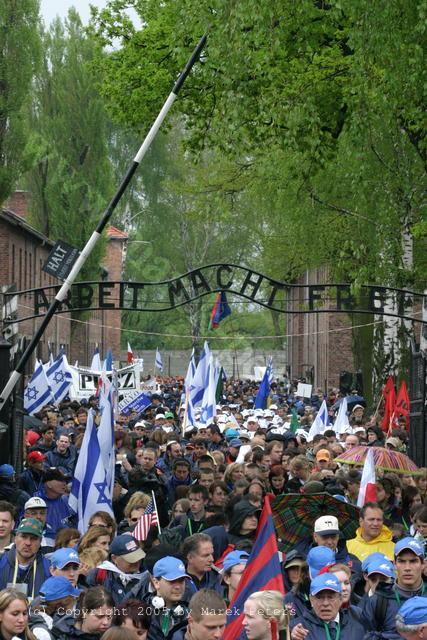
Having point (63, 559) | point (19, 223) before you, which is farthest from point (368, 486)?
point (19, 223)

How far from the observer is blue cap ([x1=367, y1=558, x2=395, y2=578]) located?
8367mm

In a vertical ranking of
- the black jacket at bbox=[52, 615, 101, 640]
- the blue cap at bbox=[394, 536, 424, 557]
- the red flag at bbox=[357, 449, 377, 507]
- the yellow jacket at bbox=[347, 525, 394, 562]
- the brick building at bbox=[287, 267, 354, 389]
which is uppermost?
the brick building at bbox=[287, 267, 354, 389]

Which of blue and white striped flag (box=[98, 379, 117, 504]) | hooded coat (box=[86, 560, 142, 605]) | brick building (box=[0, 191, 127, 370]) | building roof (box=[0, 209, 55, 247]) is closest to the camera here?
hooded coat (box=[86, 560, 142, 605])

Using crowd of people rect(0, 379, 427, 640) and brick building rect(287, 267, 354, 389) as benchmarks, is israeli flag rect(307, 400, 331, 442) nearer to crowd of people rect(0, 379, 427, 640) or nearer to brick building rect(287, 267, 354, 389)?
crowd of people rect(0, 379, 427, 640)

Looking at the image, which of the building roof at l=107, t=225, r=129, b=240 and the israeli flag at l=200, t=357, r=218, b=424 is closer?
the israeli flag at l=200, t=357, r=218, b=424

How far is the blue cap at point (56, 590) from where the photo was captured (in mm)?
7992

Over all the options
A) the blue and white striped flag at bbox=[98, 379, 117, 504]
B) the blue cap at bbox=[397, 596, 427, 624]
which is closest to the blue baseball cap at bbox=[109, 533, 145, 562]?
the blue cap at bbox=[397, 596, 427, 624]

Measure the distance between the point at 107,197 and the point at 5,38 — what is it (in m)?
21.2

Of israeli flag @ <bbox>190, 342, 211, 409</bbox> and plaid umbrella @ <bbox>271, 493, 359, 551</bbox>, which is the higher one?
israeli flag @ <bbox>190, 342, 211, 409</bbox>

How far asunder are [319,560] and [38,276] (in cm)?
5552

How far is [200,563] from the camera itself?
9195 mm

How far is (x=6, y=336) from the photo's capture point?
16.7m

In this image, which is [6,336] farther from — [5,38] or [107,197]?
[107,197]

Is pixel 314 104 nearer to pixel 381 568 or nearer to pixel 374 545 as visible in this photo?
pixel 374 545
